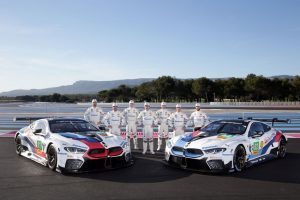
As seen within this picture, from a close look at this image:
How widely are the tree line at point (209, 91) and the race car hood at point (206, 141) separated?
87.7 m

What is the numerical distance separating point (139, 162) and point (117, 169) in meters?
1.13

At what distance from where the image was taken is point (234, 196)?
602cm

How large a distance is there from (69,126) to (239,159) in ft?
15.0

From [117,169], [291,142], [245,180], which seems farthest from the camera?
[291,142]

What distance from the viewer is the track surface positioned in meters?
6.11

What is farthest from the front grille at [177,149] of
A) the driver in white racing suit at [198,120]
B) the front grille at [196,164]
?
the driver in white racing suit at [198,120]

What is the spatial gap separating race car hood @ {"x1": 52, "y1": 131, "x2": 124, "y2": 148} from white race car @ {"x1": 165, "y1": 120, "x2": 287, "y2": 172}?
1.45 meters

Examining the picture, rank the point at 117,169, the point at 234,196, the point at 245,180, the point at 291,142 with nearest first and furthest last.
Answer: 1. the point at 234,196
2. the point at 245,180
3. the point at 117,169
4. the point at 291,142

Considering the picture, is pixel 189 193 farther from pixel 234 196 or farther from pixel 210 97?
pixel 210 97

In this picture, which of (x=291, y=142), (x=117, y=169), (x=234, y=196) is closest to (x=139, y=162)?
(x=117, y=169)

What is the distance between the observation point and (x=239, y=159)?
26.7ft

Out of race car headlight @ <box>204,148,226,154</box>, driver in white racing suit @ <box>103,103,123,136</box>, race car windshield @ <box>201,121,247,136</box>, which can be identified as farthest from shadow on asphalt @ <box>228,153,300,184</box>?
driver in white racing suit @ <box>103,103,123,136</box>

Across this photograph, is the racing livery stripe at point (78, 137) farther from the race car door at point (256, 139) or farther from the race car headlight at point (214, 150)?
the race car door at point (256, 139)

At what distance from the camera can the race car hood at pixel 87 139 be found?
7.96 meters
